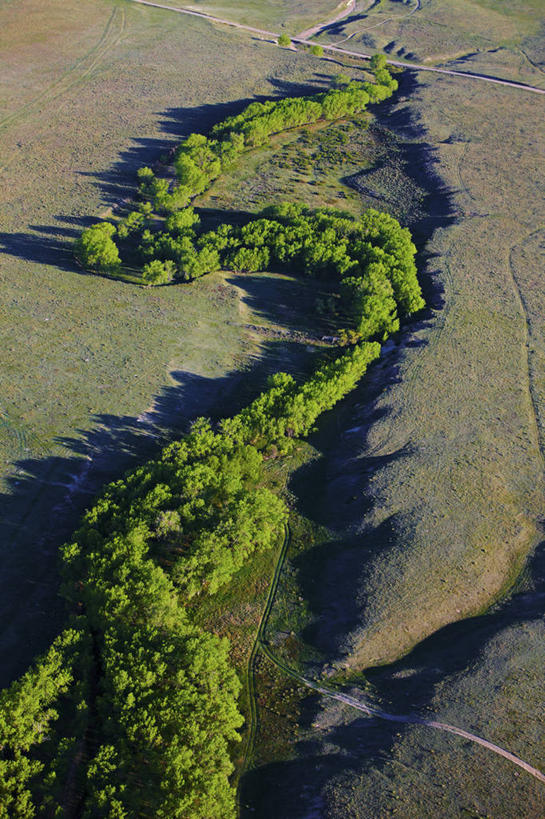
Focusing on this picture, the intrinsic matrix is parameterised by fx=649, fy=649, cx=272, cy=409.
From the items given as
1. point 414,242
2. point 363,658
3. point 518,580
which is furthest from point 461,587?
point 414,242

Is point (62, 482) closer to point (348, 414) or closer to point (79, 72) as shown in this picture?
point (348, 414)

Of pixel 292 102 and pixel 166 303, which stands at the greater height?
pixel 292 102

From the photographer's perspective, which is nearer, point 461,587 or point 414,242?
point 461,587

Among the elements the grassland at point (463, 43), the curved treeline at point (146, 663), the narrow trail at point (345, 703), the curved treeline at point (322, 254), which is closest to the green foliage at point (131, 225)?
the curved treeline at point (322, 254)

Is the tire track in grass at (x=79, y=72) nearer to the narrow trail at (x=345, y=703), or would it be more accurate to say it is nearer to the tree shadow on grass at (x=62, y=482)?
the tree shadow on grass at (x=62, y=482)

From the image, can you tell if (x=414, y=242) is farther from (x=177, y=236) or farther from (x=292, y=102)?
(x=292, y=102)
